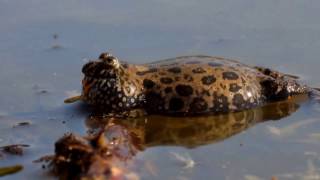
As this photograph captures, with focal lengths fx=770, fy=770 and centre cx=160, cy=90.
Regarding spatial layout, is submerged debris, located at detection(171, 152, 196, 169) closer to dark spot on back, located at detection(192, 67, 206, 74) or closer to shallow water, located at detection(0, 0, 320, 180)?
shallow water, located at detection(0, 0, 320, 180)

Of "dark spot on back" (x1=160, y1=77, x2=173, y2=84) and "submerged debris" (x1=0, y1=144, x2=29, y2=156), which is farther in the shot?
"dark spot on back" (x1=160, y1=77, x2=173, y2=84)

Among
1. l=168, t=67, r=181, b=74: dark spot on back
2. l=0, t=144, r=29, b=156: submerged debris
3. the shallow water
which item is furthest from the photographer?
l=168, t=67, r=181, b=74: dark spot on back

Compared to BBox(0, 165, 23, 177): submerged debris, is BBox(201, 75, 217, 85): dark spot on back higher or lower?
higher

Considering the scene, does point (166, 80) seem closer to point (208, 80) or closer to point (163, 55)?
point (208, 80)

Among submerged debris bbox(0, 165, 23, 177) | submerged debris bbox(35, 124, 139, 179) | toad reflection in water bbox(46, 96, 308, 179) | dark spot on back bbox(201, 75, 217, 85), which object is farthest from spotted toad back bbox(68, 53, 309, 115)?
submerged debris bbox(35, 124, 139, 179)

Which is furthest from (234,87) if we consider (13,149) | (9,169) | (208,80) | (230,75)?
(9,169)

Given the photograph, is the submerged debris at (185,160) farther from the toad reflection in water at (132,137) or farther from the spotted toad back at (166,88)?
the spotted toad back at (166,88)
